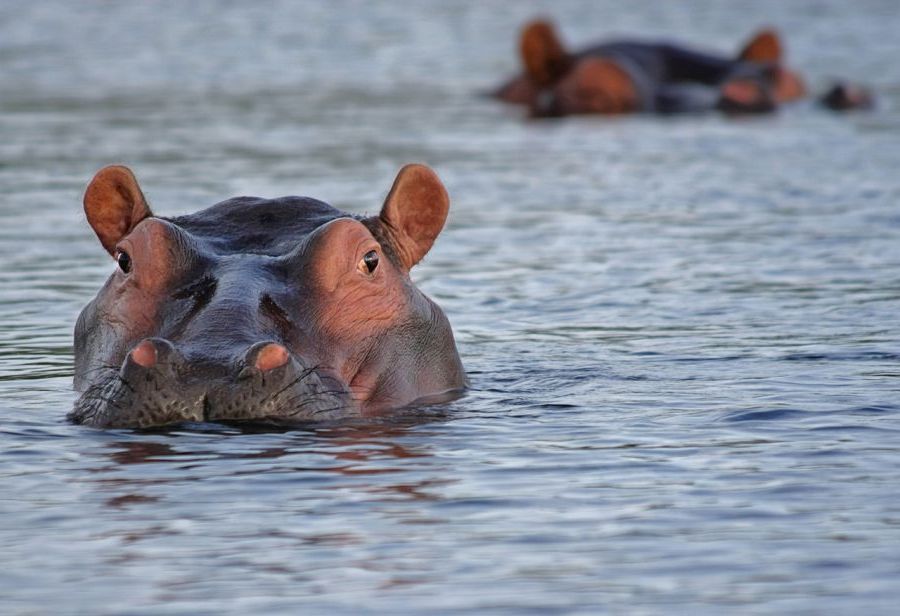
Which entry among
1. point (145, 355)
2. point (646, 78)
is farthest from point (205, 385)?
point (646, 78)

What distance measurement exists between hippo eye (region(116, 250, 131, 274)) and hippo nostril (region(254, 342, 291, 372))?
3.79 feet

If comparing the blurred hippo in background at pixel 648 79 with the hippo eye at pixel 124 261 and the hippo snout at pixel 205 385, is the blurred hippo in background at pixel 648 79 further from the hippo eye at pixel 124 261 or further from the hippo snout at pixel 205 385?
the hippo snout at pixel 205 385

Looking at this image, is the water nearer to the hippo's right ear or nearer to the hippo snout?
the hippo snout

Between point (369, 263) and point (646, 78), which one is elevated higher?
point (369, 263)

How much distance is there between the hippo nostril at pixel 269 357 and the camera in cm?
764

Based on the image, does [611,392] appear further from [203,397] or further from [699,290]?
[699,290]

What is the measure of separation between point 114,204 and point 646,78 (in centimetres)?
1583

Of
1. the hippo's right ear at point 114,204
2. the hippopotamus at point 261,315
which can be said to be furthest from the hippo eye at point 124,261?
the hippo's right ear at point 114,204

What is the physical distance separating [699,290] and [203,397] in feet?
17.9

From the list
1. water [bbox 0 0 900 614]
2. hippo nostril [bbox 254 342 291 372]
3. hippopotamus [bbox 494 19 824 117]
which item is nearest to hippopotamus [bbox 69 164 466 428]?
hippo nostril [bbox 254 342 291 372]

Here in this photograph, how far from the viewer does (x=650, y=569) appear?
624cm

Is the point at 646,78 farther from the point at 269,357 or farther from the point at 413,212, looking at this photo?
the point at 269,357

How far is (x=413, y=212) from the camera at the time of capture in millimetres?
9445

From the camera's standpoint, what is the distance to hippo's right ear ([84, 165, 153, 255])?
356 inches
